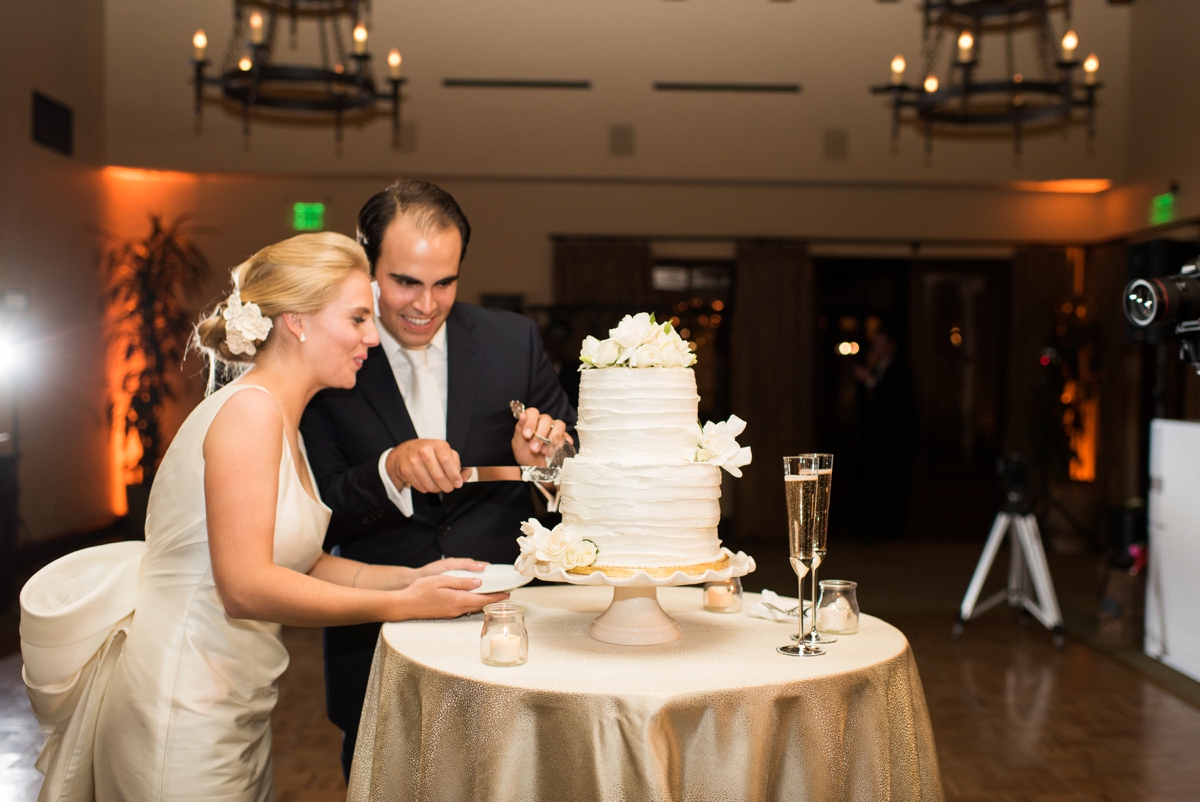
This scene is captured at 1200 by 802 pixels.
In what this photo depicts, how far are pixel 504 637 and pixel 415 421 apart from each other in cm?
95

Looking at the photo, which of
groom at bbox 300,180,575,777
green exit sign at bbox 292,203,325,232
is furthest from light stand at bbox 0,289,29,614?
groom at bbox 300,180,575,777

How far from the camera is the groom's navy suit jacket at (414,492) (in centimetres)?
234

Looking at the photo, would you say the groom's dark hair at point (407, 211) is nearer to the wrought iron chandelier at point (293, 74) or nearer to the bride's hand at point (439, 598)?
the bride's hand at point (439, 598)

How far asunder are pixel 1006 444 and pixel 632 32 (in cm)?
536

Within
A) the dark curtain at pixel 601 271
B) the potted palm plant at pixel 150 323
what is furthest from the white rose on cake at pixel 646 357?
the dark curtain at pixel 601 271

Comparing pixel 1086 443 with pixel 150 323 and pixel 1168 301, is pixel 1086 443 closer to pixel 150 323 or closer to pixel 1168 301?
pixel 1168 301

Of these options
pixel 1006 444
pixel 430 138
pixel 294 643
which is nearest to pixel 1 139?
pixel 430 138

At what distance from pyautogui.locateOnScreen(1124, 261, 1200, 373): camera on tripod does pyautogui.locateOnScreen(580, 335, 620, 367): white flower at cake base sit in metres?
2.55

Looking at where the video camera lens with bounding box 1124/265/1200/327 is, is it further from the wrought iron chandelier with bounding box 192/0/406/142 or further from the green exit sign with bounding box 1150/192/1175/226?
the green exit sign with bounding box 1150/192/1175/226

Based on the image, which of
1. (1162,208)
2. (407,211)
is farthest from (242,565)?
(1162,208)

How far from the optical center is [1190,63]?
8.24 m

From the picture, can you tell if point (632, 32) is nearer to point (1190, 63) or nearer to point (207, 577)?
point (1190, 63)

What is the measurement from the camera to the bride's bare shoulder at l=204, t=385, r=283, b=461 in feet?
5.91

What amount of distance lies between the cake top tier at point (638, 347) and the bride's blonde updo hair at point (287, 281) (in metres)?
0.56
